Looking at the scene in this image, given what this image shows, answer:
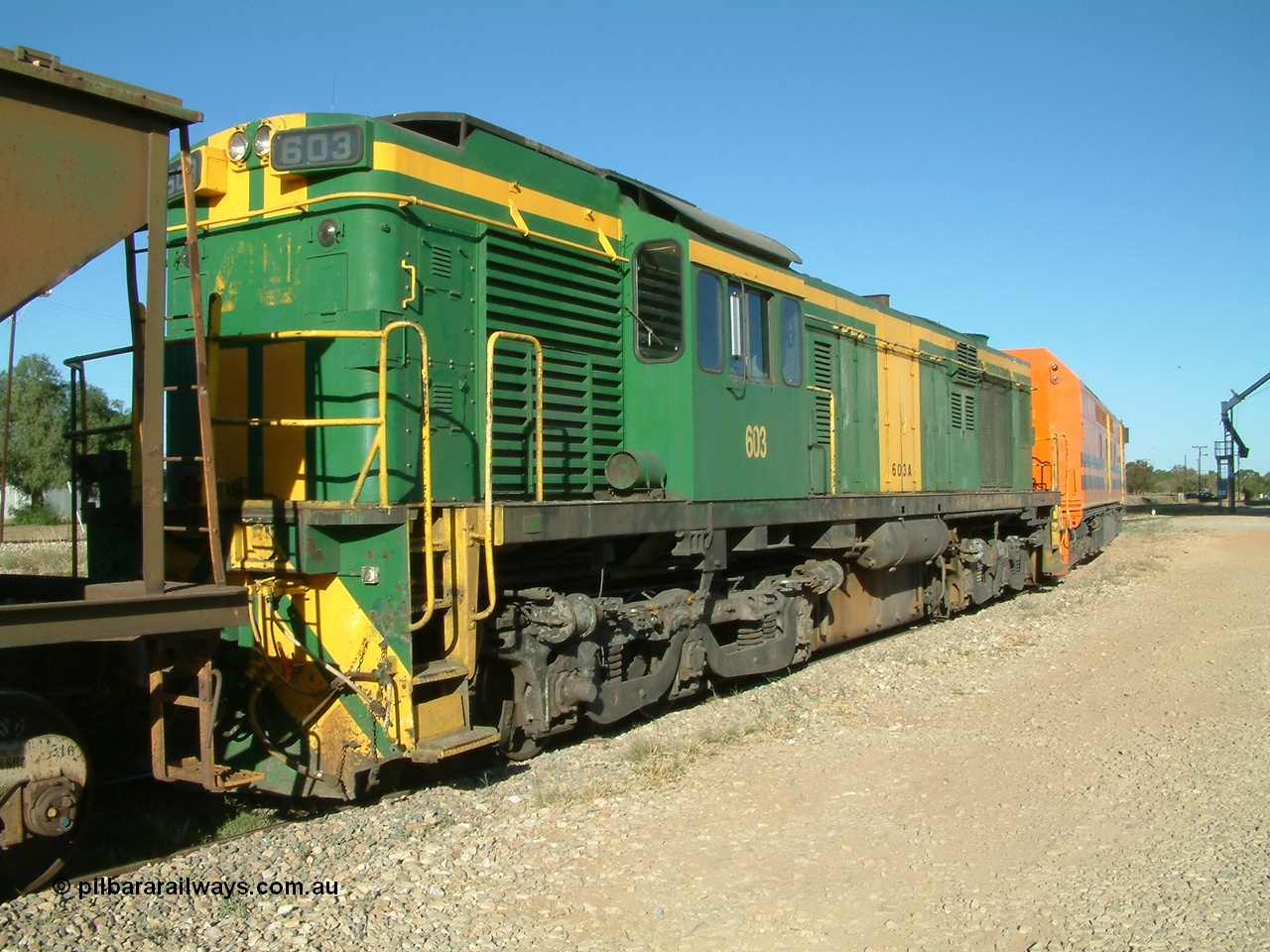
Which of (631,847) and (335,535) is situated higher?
(335,535)

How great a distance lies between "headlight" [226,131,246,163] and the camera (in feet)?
18.9

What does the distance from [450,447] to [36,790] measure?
2597mm

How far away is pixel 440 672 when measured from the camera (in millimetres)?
5133

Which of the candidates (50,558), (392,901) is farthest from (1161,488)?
(392,901)

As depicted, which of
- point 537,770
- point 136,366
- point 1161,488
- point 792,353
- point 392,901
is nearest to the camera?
point 392,901

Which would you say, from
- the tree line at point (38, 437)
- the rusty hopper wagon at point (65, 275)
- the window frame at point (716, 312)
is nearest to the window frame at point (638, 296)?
the window frame at point (716, 312)

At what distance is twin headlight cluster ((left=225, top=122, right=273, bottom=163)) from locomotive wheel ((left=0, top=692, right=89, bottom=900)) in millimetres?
3157

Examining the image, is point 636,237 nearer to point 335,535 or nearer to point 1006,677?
point 335,535

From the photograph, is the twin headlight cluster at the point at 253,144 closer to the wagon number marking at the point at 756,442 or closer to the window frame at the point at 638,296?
the window frame at the point at 638,296

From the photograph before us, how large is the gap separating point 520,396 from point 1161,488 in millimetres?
113484

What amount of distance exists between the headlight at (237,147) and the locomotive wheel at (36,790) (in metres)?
3.19

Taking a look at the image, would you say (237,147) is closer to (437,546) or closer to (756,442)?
(437,546)

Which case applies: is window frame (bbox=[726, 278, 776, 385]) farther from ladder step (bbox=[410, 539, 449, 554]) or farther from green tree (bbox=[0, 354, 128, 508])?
green tree (bbox=[0, 354, 128, 508])

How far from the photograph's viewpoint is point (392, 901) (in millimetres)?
4062
